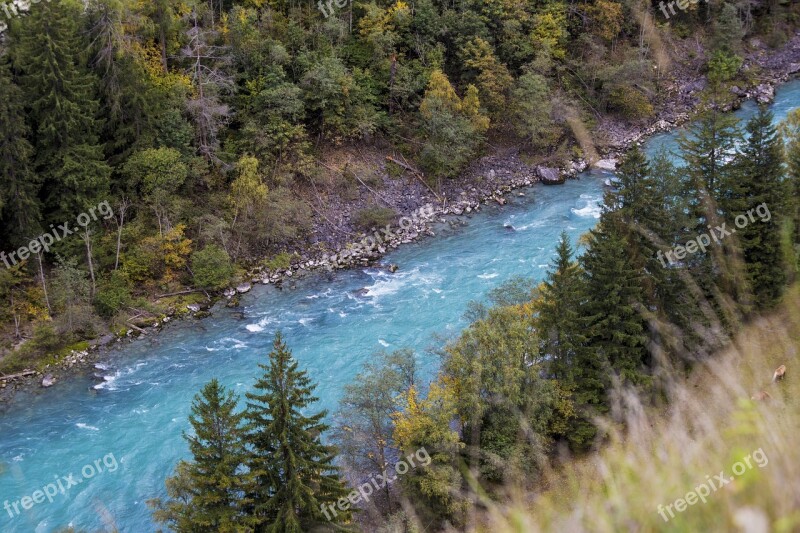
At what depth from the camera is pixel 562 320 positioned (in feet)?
66.1

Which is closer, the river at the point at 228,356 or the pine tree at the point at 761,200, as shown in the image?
the river at the point at 228,356

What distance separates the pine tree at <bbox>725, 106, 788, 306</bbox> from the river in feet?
30.6

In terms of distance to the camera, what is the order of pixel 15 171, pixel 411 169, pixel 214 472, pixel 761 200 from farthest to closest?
pixel 411 169
pixel 15 171
pixel 761 200
pixel 214 472

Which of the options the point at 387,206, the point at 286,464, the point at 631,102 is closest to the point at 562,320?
the point at 286,464

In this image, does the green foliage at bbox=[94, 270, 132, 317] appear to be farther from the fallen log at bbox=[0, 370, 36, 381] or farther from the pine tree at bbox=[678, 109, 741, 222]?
the pine tree at bbox=[678, 109, 741, 222]

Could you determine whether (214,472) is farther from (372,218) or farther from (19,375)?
(372,218)

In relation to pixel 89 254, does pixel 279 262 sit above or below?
below

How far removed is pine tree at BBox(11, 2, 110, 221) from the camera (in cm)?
2650

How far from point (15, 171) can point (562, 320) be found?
76.7 feet

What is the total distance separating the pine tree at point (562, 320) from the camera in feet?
66.2

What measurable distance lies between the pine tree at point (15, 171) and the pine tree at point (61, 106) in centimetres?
70

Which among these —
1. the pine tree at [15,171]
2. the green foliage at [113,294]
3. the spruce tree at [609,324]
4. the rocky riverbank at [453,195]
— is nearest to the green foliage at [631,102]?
the rocky riverbank at [453,195]

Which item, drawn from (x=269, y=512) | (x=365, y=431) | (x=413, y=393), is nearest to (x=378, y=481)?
(x=365, y=431)

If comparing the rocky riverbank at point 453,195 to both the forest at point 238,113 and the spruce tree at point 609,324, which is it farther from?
the spruce tree at point 609,324
